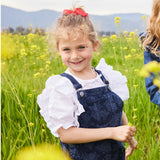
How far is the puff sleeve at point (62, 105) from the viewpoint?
105 cm

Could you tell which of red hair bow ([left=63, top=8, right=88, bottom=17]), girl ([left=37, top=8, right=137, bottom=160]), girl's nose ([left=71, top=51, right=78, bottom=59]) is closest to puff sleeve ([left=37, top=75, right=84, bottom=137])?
girl ([left=37, top=8, right=137, bottom=160])

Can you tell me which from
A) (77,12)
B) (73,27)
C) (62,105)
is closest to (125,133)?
(62,105)

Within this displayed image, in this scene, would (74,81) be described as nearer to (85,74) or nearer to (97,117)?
(85,74)

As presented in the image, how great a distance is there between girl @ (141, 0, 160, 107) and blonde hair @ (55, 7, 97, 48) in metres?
0.37

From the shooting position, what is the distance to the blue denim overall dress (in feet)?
3.64

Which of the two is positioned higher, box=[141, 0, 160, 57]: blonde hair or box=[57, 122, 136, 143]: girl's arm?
box=[141, 0, 160, 57]: blonde hair

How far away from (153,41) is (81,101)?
659 mm

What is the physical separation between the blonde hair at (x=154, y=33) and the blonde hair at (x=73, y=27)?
37cm

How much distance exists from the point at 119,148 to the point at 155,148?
1.01ft

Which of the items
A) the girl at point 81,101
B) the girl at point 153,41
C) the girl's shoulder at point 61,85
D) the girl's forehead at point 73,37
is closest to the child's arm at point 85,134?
the girl at point 81,101

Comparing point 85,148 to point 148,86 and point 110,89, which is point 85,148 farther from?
point 148,86

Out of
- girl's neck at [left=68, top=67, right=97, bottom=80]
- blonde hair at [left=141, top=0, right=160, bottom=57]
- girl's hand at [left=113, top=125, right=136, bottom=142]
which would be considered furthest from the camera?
blonde hair at [left=141, top=0, right=160, bottom=57]

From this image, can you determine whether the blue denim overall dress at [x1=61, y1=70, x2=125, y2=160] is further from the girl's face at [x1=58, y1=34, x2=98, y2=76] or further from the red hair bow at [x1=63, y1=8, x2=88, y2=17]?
the red hair bow at [x1=63, y1=8, x2=88, y2=17]

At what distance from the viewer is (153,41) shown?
1454 mm
